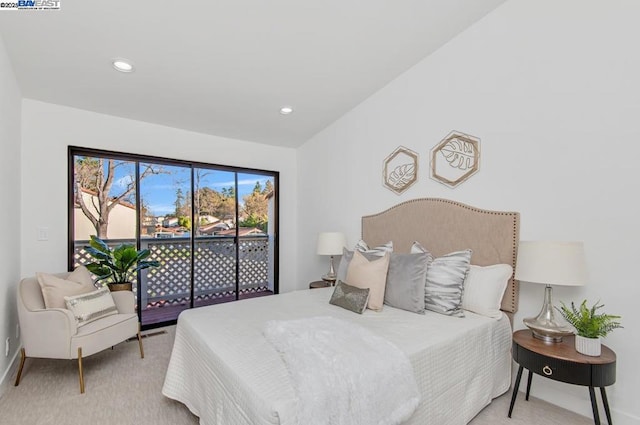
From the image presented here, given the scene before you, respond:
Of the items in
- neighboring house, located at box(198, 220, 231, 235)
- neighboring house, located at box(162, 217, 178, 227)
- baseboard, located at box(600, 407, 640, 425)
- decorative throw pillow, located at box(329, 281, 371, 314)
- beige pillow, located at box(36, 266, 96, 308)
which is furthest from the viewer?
neighboring house, located at box(198, 220, 231, 235)

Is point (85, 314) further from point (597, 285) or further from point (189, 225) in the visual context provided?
point (597, 285)

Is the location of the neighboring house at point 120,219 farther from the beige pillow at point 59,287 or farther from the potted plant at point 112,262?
the beige pillow at point 59,287

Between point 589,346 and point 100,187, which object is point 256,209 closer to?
point 100,187

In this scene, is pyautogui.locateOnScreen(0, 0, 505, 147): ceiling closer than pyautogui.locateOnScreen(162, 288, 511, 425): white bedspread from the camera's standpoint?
No

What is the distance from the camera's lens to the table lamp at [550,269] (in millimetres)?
1809

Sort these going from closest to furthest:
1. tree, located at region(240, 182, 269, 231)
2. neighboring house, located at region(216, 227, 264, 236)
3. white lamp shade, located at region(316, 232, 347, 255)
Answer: white lamp shade, located at region(316, 232, 347, 255) < neighboring house, located at region(216, 227, 264, 236) < tree, located at region(240, 182, 269, 231)

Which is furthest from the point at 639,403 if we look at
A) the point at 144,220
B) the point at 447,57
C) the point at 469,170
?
the point at 144,220

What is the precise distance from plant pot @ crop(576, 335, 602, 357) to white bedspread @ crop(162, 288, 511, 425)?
474mm

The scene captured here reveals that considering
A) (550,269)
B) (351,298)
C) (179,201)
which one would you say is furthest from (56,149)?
(550,269)

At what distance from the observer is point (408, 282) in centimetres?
235

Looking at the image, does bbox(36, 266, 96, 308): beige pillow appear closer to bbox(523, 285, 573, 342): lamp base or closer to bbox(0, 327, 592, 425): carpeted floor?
bbox(0, 327, 592, 425): carpeted floor

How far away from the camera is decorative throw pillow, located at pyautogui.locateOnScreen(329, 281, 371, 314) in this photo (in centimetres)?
228

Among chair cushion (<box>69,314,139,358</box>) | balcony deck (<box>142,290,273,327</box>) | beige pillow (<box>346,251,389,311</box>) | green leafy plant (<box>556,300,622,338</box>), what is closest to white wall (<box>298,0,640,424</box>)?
green leafy plant (<box>556,300,622,338</box>)

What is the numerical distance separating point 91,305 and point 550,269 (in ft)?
11.3
